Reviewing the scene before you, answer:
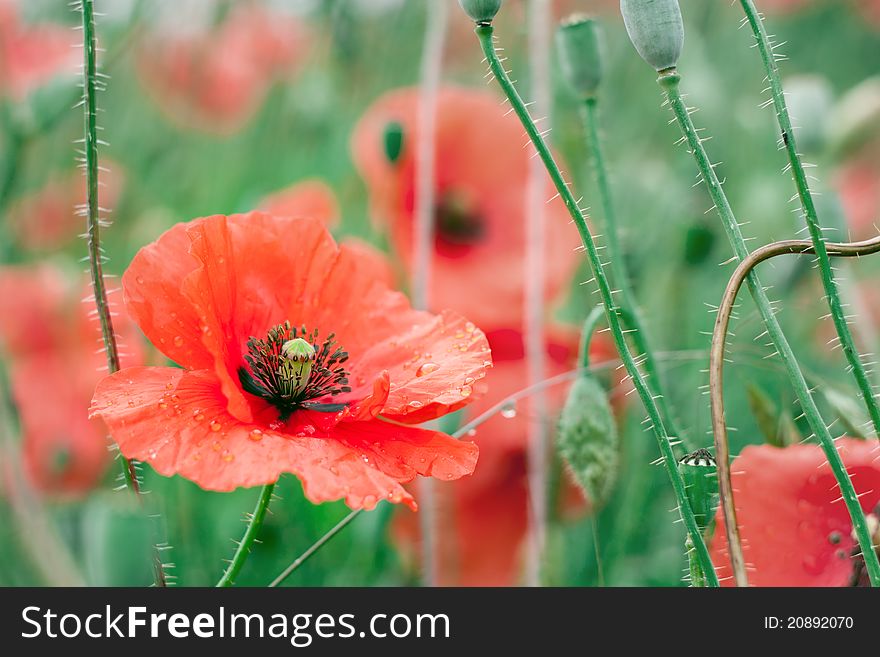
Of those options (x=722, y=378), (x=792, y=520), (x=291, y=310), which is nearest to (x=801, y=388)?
(x=722, y=378)

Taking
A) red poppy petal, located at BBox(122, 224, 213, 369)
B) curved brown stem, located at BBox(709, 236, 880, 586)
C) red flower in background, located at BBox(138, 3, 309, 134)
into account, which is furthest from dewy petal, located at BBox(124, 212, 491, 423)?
red flower in background, located at BBox(138, 3, 309, 134)

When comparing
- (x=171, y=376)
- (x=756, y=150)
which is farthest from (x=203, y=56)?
(x=171, y=376)

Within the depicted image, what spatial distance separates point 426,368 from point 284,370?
0.07m

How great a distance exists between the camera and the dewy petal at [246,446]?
33 cm

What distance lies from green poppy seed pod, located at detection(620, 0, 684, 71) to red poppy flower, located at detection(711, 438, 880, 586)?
18 centimetres

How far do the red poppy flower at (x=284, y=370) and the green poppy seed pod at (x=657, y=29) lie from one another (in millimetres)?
140

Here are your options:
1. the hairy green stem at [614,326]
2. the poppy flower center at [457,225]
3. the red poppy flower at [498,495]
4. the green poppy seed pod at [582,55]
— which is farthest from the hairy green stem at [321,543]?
the poppy flower center at [457,225]

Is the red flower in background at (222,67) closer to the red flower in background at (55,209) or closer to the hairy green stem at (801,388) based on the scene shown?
the red flower in background at (55,209)

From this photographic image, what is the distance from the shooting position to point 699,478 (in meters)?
0.36

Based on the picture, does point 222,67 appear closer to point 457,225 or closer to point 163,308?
point 457,225

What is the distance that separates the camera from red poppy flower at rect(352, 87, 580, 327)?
3.05 feet

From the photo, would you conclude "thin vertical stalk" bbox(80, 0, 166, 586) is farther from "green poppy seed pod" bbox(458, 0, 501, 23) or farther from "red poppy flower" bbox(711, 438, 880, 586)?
"red poppy flower" bbox(711, 438, 880, 586)
